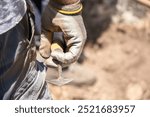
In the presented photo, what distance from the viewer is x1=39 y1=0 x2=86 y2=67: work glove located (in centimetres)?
175

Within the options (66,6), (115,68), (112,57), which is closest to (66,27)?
(66,6)

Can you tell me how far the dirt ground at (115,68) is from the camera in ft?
12.7

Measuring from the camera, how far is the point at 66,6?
1742 mm

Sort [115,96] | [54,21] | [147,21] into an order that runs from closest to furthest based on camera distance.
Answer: [54,21] → [115,96] → [147,21]

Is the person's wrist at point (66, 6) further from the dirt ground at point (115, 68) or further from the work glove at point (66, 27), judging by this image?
the dirt ground at point (115, 68)

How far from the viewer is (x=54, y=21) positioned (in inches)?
69.9

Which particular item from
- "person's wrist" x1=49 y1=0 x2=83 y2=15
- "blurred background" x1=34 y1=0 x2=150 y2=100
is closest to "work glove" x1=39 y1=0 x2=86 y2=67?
"person's wrist" x1=49 y1=0 x2=83 y2=15

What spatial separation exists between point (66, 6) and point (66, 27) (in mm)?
79

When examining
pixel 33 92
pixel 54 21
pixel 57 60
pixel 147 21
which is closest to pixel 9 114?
pixel 33 92

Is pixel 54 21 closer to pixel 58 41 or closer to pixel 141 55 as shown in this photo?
pixel 58 41

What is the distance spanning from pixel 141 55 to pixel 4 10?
2.84 m

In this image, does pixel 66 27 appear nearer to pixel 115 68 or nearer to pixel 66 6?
pixel 66 6

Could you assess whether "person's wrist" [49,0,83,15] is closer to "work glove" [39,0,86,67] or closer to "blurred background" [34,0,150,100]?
"work glove" [39,0,86,67]

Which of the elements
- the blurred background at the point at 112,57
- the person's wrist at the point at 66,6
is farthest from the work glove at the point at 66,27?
the blurred background at the point at 112,57
